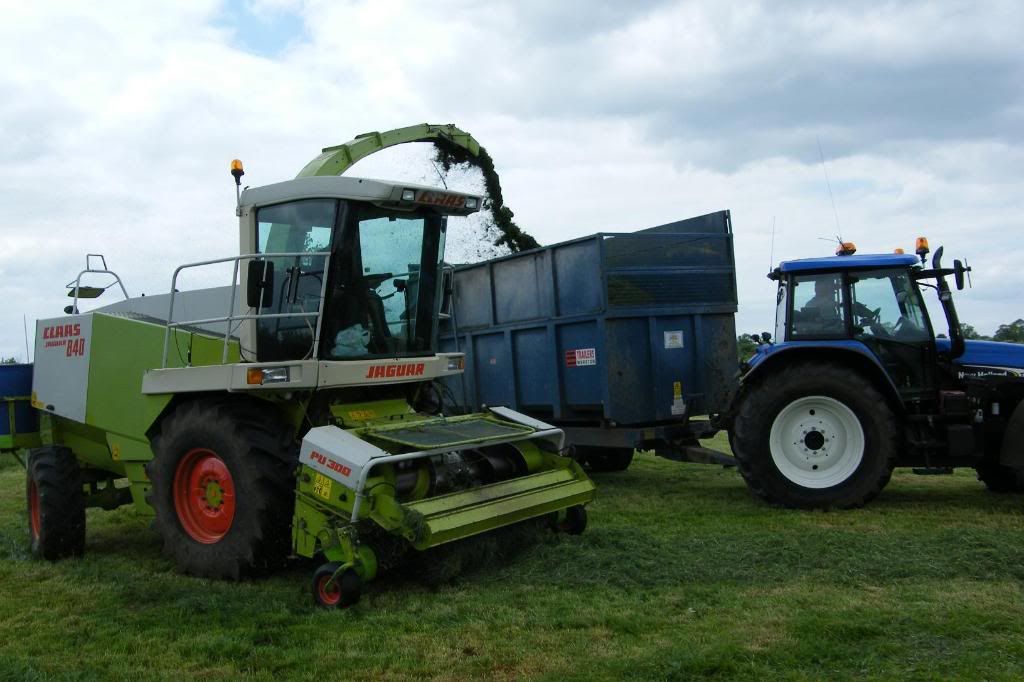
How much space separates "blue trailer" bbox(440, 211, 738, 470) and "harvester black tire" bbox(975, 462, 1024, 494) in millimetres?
2209

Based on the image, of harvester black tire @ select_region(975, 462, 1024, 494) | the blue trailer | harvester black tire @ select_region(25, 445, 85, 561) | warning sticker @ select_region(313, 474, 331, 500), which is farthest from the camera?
the blue trailer

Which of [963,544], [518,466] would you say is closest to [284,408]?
[518,466]

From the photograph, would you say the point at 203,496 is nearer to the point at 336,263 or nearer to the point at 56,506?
the point at 56,506

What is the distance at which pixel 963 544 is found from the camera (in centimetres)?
548

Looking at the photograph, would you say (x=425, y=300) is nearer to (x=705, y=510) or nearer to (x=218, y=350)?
(x=218, y=350)

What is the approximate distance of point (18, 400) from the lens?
7.29 m

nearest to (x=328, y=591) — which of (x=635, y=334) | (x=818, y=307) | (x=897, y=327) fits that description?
(x=635, y=334)

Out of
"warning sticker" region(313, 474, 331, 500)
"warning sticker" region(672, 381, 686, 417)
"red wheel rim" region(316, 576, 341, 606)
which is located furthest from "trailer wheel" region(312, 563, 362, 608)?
"warning sticker" region(672, 381, 686, 417)

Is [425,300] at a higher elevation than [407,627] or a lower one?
higher

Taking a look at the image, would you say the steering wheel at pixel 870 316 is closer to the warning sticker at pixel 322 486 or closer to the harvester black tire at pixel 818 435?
the harvester black tire at pixel 818 435

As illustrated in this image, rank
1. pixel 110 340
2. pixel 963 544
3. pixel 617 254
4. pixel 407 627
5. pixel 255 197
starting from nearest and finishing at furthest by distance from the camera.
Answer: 1. pixel 407 627
2. pixel 963 544
3. pixel 255 197
4. pixel 110 340
5. pixel 617 254

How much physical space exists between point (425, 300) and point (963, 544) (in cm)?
373

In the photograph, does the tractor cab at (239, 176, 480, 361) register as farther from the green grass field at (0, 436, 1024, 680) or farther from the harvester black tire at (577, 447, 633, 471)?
the harvester black tire at (577, 447, 633, 471)

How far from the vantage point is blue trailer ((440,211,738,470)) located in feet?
27.0
